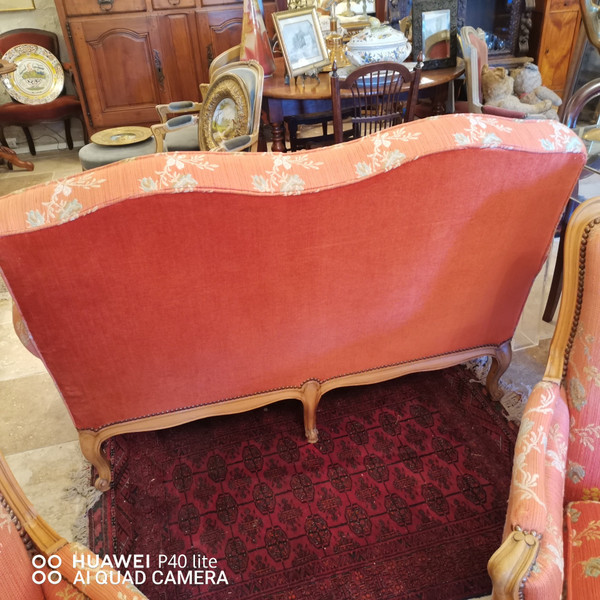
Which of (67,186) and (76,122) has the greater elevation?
(67,186)

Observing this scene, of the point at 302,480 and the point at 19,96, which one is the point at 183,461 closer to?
the point at 302,480

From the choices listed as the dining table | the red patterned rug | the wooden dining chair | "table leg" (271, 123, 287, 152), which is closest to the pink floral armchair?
the red patterned rug

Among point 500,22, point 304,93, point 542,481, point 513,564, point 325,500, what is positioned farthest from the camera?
point 500,22

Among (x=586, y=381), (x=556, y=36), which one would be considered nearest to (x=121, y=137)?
(x=586, y=381)

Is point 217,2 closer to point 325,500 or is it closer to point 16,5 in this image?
point 16,5

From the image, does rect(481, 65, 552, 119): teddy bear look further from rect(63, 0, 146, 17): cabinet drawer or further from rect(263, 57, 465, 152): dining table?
rect(63, 0, 146, 17): cabinet drawer

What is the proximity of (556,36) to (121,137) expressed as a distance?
10.5 feet

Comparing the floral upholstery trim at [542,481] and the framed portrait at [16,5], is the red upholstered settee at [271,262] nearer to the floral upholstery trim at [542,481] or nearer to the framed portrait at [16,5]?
the floral upholstery trim at [542,481]

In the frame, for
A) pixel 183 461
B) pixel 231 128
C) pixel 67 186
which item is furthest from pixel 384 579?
pixel 231 128

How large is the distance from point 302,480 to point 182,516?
1.13 ft

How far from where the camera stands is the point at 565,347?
3.25 ft

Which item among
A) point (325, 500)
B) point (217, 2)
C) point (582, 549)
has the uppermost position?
point (217, 2)

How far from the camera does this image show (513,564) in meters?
0.70

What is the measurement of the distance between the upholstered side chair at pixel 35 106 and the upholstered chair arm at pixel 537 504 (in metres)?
4.00
